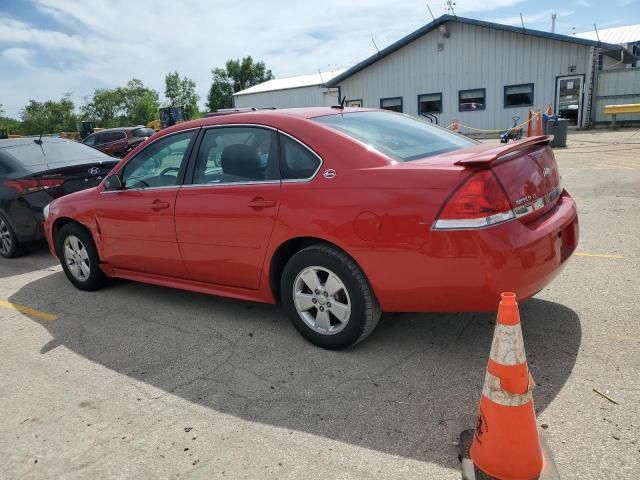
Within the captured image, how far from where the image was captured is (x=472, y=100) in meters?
24.1

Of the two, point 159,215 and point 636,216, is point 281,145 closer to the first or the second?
point 159,215

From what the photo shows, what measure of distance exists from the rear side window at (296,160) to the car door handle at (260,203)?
19 cm

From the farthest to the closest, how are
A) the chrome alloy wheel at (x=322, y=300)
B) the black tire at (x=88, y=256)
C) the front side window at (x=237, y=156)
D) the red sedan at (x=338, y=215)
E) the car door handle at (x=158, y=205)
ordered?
the black tire at (x=88, y=256), the car door handle at (x=158, y=205), the front side window at (x=237, y=156), the chrome alloy wheel at (x=322, y=300), the red sedan at (x=338, y=215)

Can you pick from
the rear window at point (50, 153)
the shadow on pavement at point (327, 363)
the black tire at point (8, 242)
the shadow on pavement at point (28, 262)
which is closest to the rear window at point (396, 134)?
the shadow on pavement at point (327, 363)

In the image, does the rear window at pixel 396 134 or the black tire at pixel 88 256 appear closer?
the rear window at pixel 396 134

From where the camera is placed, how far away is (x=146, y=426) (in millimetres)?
2812

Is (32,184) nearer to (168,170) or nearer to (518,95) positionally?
(168,170)

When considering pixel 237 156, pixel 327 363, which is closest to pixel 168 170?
pixel 237 156

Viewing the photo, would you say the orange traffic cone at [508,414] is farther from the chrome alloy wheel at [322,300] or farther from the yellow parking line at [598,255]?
the yellow parking line at [598,255]

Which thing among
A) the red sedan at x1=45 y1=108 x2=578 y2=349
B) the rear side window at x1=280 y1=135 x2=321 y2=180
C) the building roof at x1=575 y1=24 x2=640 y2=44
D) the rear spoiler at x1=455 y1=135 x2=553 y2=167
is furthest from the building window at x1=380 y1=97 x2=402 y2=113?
the rear spoiler at x1=455 y1=135 x2=553 y2=167

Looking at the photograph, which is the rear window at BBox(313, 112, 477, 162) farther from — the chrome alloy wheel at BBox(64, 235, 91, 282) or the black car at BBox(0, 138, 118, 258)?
the black car at BBox(0, 138, 118, 258)

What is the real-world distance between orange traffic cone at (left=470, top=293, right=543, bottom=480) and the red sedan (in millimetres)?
592

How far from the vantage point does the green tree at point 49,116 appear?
81812 millimetres

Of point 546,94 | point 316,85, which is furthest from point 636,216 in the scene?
point 316,85
